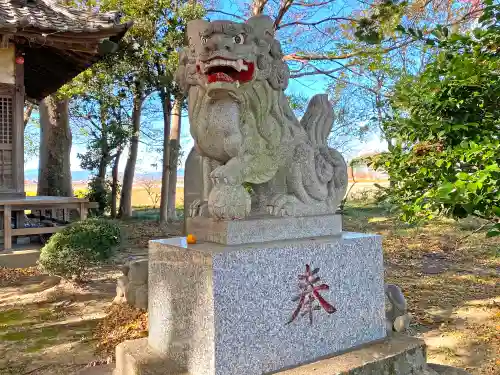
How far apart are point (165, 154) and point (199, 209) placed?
9142 mm

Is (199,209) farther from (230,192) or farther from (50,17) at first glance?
(50,17)

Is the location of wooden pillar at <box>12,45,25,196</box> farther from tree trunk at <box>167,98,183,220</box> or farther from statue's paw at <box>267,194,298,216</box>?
statue's paw at <box>267,194,298,216</box>

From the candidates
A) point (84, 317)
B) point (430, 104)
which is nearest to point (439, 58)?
point (430, 104)

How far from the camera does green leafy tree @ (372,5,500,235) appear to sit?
285 centimetres

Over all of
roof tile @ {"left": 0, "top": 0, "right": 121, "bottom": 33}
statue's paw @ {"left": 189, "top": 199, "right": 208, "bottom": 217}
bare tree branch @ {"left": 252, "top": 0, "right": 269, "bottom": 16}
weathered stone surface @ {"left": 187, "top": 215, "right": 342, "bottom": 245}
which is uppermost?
bare tree branch @ {"left": 252, "top": 0, "right": 269, "bottom": 16}

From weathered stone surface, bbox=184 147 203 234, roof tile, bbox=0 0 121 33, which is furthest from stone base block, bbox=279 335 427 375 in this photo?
roof tile, bbox=0 0 121 33

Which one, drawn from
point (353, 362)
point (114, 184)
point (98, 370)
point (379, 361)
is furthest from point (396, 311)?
point (114, 184)

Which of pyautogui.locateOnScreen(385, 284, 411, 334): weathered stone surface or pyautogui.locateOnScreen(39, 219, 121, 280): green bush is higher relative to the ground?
pyautogui.locateOnScreen(39, 219, 121, 280): green bush

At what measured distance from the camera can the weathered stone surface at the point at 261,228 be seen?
240 centimetres

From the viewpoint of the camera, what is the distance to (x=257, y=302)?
230cm

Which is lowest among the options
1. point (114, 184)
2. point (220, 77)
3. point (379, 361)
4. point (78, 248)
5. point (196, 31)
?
point (379, 361)

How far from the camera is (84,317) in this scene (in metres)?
4.63

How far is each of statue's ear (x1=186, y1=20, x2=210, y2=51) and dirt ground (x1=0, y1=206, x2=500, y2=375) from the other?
2.56m

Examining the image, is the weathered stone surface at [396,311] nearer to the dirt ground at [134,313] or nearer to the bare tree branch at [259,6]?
the dirt ground at [134,313]
